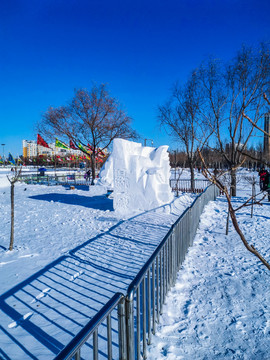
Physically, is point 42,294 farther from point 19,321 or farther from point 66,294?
point 19,321

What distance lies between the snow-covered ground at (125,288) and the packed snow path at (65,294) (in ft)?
0.04

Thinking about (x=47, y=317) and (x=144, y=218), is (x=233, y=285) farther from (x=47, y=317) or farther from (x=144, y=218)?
(x=144, y=218)

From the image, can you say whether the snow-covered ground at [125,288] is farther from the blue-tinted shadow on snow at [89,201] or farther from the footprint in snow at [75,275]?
the blue-tinted shadow on snow at [89,201]

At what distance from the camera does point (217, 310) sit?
3.11 m

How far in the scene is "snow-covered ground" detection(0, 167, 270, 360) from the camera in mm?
2566

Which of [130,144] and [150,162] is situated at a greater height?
[130,144]

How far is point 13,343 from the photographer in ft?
8.64

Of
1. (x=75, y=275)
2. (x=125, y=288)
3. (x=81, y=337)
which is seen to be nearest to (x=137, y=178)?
(x=75, y=275)

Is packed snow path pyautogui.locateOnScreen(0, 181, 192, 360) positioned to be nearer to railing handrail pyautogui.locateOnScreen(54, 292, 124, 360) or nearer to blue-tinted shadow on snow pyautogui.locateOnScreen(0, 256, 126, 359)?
blue-tinted shadow on snow pyautogui.locateOnScreen(0, 256, 126, 359)

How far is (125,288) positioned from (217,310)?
144cm

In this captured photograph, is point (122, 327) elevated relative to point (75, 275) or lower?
elevated

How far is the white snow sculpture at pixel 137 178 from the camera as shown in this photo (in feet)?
30.7

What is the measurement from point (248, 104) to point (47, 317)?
12.6m

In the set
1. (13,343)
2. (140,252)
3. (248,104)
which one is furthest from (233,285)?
(248,104)
